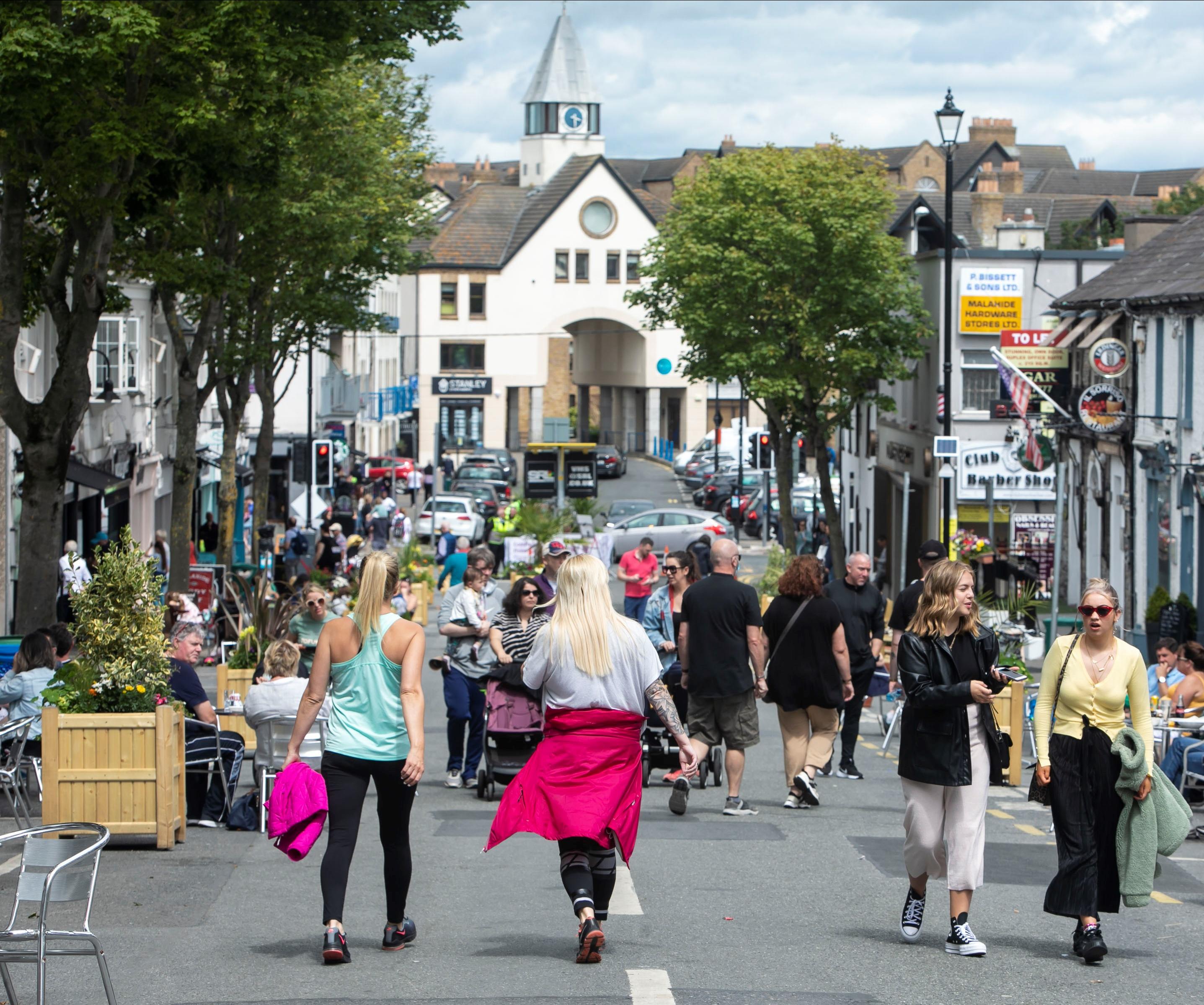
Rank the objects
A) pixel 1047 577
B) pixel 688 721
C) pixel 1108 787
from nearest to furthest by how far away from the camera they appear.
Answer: pixel 1108 787 → pixel 688 721 → pixel 1047 577

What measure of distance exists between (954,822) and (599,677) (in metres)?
1.71

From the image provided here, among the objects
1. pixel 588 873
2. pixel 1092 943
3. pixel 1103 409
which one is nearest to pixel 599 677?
pixel 588 873

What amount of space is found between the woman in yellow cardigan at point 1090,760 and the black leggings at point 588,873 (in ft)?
6.19

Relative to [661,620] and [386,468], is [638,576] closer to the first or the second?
[661,620]

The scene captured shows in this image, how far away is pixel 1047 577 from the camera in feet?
115

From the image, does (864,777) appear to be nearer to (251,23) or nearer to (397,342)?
(251,23)

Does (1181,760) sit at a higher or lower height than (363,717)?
lower

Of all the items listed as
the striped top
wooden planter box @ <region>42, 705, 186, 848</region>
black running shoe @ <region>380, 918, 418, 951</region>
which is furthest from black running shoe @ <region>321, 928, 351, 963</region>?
the striped top

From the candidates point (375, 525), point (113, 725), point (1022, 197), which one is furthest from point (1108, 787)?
point (1022, 197)

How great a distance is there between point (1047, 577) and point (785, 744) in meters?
24.3

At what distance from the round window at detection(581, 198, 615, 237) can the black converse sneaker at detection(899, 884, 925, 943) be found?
7935cm

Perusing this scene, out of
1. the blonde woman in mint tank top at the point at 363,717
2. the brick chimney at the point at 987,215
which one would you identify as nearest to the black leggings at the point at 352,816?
the blonde woman in mint tank top at the point at 363,717

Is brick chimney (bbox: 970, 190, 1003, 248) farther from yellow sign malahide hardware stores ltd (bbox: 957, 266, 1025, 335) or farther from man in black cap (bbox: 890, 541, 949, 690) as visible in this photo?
man in black cap (bbox: 890, 541, 949, 690)

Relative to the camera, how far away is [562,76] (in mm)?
115750
